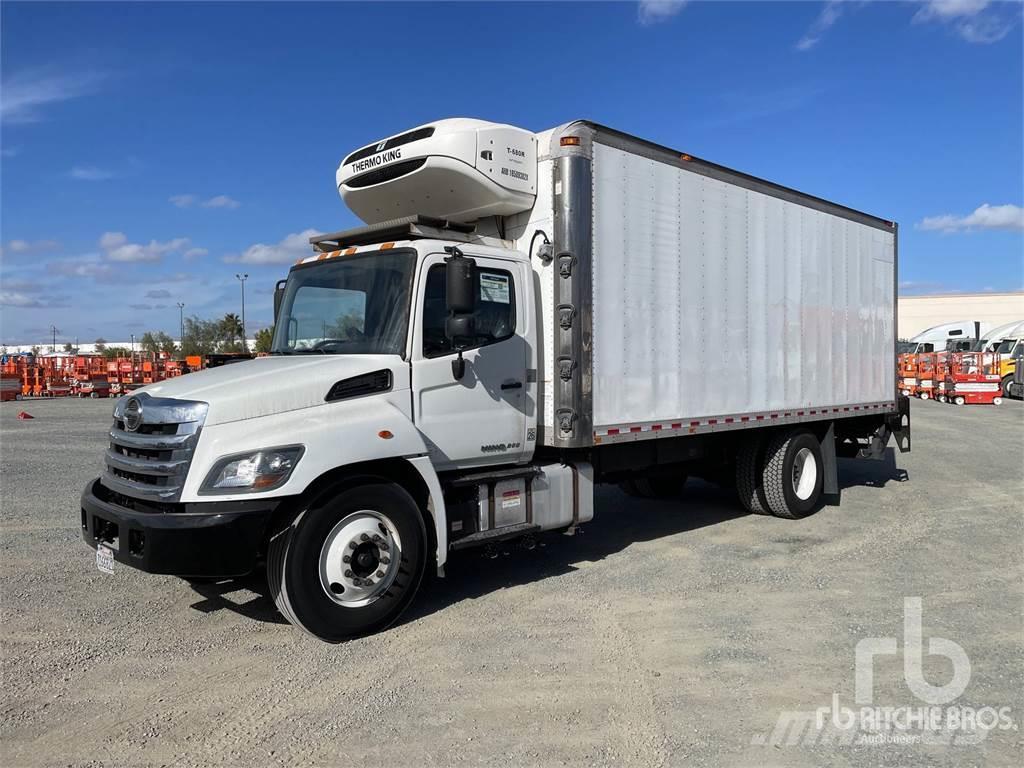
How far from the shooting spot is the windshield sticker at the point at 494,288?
591 cm

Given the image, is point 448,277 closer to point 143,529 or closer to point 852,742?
point 143,529

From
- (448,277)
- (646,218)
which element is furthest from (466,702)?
(646,218)

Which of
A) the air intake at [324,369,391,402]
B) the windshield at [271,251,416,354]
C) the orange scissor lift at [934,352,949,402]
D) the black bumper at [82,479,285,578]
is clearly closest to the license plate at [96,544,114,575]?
the black bumper at [82,479,285,578]

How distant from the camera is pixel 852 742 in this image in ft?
12.1

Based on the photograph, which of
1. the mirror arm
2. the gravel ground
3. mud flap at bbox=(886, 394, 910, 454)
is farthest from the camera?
mud flap at bbox=(886, 394, 910, 454)

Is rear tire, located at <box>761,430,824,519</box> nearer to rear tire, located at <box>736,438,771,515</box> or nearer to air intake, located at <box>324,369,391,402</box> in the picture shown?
rear tire, located at <box>736,438,771,515</box>

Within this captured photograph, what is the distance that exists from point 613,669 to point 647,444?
10.1ft

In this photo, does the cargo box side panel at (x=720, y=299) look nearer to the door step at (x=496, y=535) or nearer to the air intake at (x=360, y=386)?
the door step at (x=496, y=535)

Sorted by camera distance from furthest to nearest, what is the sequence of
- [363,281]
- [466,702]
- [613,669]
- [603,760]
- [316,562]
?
[363,281], [316,562], [613,669], [466,702], [603,760]

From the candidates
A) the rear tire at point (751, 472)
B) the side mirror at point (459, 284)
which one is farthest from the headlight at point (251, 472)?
the rear tire at point (751, 472)

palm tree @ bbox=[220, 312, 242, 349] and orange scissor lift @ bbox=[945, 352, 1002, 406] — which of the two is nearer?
orange scissor lift @ bbox=[945, 352, 1002, 406]

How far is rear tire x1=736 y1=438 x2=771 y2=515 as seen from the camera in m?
8.76

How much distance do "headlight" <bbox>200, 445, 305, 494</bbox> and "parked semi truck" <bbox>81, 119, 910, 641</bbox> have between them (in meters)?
0.01

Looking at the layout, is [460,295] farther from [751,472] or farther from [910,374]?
[910,374]
